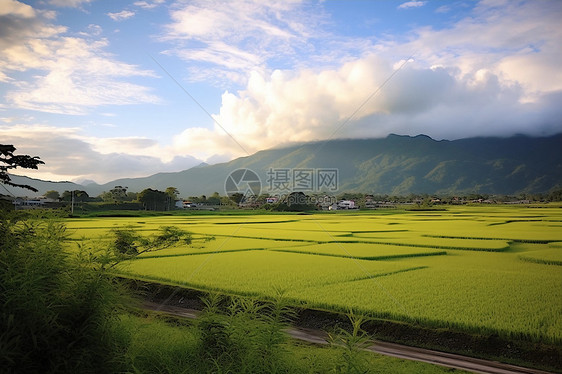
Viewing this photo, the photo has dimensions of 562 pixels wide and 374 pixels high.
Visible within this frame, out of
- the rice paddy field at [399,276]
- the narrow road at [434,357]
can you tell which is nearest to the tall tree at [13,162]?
the rice paddy field at [399,276]

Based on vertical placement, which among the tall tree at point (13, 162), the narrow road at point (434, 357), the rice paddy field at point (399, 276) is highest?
the tall tree at point (13, 162)

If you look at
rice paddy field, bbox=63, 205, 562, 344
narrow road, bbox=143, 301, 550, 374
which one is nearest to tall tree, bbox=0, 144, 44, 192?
rice paddy field, bbox=63, 205, 562, 344

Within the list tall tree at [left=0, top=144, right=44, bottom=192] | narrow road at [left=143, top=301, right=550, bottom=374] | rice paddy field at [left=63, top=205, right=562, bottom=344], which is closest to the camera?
tall tree at [left=0, top=144, right=44, bottom=192]

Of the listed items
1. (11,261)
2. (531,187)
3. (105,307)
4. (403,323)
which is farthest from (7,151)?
(531,187)

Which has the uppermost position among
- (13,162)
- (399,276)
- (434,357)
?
(13,162)

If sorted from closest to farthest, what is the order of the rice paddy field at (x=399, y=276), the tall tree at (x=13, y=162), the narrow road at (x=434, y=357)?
the tall tree at (x=13, y=162) < the narrow road at (x=434, y=357) < the rice paddy field at (x=399, y=276)

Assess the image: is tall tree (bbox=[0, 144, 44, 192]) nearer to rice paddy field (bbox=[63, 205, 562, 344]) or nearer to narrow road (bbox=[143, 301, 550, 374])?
rice paddy field (bbox=[63, 205, 562, 344])

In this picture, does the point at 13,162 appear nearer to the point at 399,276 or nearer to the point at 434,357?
the point at 434,357

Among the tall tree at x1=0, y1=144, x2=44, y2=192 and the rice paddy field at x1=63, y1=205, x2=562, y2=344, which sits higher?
the tall tree at x1=0, y1=144, x2=44, y2=192

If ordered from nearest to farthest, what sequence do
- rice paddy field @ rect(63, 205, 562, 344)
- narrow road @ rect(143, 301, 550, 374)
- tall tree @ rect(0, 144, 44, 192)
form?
1. tall tree @ rect(0, 144, 44, 192)
2. narrow road @ rect(143, 301, 550, 374)
3. rice paddy field @ rect(63, 205, 562, 344)

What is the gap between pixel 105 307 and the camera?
3703 millimetres

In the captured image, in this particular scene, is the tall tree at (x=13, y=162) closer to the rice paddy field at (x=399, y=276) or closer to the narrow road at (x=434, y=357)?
the rice paddy field at (x=399, y=276)

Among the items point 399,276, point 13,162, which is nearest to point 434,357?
point 399,276

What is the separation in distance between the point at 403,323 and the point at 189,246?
18.1 metres
